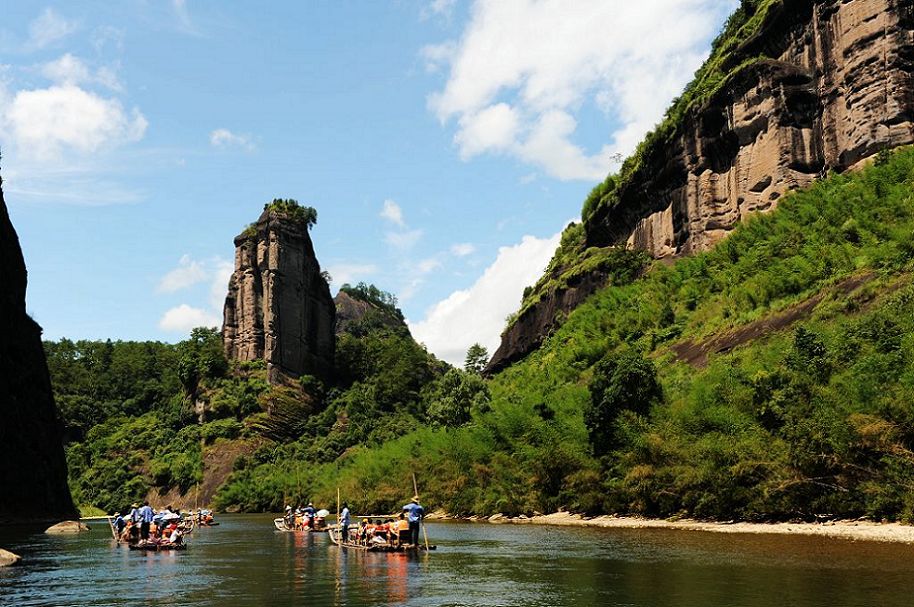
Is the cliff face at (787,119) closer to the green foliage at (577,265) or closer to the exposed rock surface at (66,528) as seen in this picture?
the green foliage at (577,265)

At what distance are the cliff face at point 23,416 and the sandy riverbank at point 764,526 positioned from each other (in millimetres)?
40531

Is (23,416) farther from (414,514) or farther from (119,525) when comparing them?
(414,514)

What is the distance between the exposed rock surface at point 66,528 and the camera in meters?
62.8

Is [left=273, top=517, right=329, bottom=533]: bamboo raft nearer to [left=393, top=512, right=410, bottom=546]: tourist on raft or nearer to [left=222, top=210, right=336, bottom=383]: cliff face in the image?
[left=393, top=512, right=410, bottom=546]: tourist on raft

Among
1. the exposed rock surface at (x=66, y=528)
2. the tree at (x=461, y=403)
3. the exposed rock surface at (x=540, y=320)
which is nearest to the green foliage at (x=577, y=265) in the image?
the exposed rock surface at (x=540, y=320)

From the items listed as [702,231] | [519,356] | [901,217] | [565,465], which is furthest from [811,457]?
[519,356]

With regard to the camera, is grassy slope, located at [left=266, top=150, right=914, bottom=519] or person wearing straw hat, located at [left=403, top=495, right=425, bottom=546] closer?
grassy slope, located at [left=266, top=150, right=914, bottom=519]

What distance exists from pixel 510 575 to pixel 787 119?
199 ft

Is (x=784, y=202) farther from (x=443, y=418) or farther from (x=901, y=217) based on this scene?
(x=443, y=418)

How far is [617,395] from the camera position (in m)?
51.8

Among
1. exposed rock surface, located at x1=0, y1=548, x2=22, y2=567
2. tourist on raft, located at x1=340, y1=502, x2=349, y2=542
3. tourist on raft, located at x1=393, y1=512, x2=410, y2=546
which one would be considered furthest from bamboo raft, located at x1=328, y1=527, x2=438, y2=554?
exposed rock surface, located at x1=0, y1=548, x2=22, y2=567

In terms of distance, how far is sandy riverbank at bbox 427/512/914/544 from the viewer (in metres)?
32.7

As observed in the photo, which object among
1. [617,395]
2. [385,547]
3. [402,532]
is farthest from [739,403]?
[385,547]

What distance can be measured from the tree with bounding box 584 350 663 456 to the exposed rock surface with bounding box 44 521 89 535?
40.1 meters
